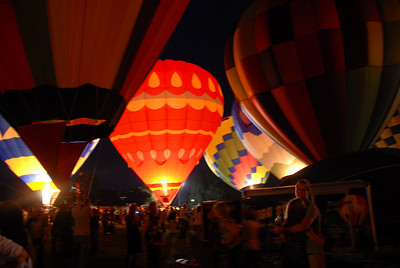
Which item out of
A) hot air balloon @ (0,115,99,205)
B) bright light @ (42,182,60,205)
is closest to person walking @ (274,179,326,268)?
hot air balloon @ (0,115,99,205)

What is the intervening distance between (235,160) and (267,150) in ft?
16.8

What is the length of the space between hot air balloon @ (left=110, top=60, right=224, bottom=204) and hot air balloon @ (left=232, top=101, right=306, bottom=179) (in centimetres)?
118

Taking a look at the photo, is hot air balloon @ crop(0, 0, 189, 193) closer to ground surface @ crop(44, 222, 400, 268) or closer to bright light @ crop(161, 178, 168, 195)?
ground surface @ crop(44, 222, 400, 268)

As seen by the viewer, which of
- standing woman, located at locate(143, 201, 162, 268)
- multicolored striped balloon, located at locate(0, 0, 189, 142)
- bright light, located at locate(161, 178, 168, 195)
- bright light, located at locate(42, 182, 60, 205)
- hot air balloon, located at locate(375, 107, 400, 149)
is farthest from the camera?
bright light, located at locate(42, 182, 60, 205)

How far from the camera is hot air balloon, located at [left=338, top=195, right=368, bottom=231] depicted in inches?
226

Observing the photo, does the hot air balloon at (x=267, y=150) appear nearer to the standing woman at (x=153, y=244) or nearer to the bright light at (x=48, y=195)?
the standing woman at (x=153, y=244)

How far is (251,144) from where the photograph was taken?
1507cm

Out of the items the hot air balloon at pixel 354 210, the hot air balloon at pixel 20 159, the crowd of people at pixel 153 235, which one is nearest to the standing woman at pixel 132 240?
the crowd of people at pixel 153 235

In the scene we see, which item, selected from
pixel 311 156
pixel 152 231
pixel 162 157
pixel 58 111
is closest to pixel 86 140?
pixel 58 111

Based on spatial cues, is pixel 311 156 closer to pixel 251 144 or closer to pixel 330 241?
pixel 330 241

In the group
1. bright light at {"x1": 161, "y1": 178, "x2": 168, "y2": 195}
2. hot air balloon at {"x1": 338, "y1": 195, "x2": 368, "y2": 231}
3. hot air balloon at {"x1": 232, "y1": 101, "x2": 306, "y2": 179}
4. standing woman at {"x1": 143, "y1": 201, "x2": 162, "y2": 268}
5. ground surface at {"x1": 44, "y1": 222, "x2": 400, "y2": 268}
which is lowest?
ground surface at {"x1": 44, "y1": 222, "x2": 400, "y2": 268}

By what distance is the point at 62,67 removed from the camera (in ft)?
20.5

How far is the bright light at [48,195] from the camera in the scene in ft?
58.6

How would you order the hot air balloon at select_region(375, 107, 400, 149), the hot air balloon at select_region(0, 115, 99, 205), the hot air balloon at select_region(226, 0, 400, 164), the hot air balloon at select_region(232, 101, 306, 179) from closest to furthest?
the hot air balloon at select_region(226, 0, 400, 164) < the hot air balloon at select_region(375, 107, 400, 149) < the hot air balloon at select_region(232, 101, 306, 179) < the hot air balloon at select_region(0, 115, 99, 205)
